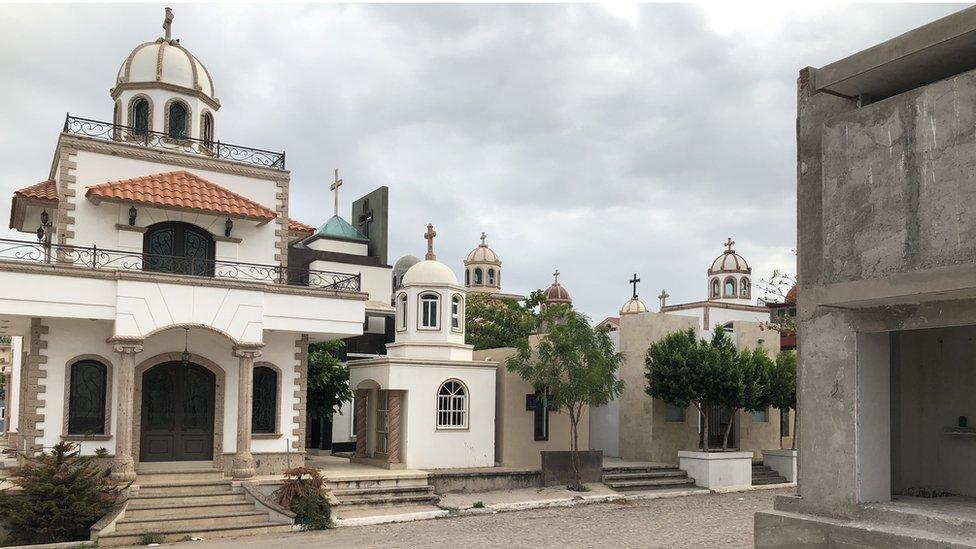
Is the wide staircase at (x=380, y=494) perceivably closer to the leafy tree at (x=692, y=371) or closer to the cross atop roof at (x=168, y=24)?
the leafy tree at (x=692, y=371)

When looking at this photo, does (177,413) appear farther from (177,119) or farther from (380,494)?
(177,119)

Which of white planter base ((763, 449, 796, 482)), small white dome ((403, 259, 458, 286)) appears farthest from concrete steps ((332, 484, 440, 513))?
white planter base ((763, 449, 796, 482))

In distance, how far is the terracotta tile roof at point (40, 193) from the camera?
66.5 ft

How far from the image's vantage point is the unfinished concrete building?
29.0 ft

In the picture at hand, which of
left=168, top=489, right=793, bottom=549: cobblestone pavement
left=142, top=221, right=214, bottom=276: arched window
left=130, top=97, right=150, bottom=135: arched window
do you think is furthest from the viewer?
left=130, top=97, right=150, bottom=135: arched window

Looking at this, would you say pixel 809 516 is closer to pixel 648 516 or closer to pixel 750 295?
pixel 648 516

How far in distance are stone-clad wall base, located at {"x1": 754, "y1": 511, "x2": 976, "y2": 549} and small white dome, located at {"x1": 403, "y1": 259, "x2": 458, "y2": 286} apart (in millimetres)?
14672

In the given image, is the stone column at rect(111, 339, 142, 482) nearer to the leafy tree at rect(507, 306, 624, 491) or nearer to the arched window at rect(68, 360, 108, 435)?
the arched window at rect(68, 360, 108, 435)

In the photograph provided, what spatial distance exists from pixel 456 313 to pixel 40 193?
10.9 meters

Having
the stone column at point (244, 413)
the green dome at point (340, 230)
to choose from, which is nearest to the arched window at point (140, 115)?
the stone column at point (244, 413)

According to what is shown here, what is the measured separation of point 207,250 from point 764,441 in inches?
737

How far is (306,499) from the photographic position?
17.7 m

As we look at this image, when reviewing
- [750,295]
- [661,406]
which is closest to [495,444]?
[661,406]

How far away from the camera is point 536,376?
2284cm
